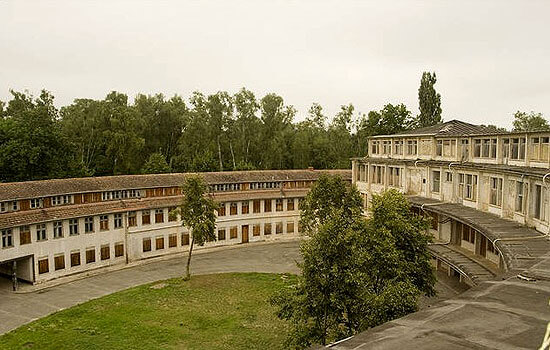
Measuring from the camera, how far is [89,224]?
40.9 meters

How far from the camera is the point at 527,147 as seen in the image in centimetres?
2767

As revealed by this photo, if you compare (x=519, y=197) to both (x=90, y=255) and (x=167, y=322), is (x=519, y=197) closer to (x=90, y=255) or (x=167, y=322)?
(x=167, y=322)

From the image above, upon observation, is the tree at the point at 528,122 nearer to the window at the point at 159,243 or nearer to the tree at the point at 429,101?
the tree at the point at 429,101

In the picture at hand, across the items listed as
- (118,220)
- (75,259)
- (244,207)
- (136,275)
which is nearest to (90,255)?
(75,259)

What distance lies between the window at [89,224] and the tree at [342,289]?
26.5 m

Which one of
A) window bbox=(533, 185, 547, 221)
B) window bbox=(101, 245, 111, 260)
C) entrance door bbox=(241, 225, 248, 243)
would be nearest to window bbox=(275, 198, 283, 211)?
entrance door bbox=(241, 225, 248, 243)

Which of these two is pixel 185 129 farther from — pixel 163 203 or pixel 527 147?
pixel 527 147

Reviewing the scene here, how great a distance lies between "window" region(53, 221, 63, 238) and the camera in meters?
38.5

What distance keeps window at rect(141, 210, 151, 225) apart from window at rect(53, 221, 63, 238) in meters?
7.83

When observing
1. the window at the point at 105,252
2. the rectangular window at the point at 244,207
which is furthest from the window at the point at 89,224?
the rectangular window at the point at 244,207

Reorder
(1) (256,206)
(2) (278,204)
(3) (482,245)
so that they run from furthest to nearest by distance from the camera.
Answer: (2) (278,204) → (1) (256,206) → (3) (482,245)

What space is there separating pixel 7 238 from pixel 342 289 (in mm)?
28908

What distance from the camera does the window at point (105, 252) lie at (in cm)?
4178

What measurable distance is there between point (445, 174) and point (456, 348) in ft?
95.8
